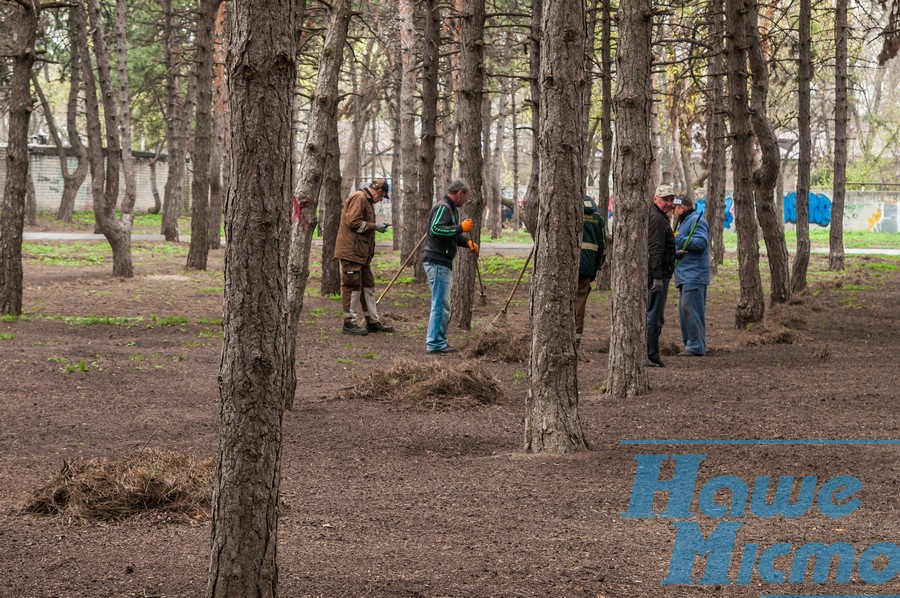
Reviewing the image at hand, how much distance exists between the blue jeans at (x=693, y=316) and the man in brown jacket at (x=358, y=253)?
4161 mm

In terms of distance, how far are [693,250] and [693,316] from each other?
0.80m

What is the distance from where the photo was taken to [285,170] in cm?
396

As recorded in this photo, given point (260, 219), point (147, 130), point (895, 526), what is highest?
point (147, 130)

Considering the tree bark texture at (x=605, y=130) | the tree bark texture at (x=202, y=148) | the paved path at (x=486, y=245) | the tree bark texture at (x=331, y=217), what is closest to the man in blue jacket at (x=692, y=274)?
the tree bark texture at (x=605, y=130)

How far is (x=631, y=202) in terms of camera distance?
9.45m

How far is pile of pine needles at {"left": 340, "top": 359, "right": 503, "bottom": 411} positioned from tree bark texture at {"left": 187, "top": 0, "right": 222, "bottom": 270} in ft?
46.9

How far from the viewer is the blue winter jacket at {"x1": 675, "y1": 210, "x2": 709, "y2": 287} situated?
12.8m

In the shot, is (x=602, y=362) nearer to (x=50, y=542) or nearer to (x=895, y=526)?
(x=895, y=526)

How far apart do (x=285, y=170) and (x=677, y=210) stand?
31.9ft

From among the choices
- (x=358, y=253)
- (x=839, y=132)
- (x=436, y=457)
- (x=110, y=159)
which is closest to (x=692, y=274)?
(x=358, y=253)

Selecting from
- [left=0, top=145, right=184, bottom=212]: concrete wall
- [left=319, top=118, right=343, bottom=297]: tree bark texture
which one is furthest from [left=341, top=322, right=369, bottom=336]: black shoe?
[left=0, top=145, right=184, bottom=212]: concrete wall

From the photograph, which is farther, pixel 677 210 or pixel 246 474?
pixel 677 210

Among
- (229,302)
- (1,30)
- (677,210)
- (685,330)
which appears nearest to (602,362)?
(685,330)

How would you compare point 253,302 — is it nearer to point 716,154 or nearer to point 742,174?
point 742,174
